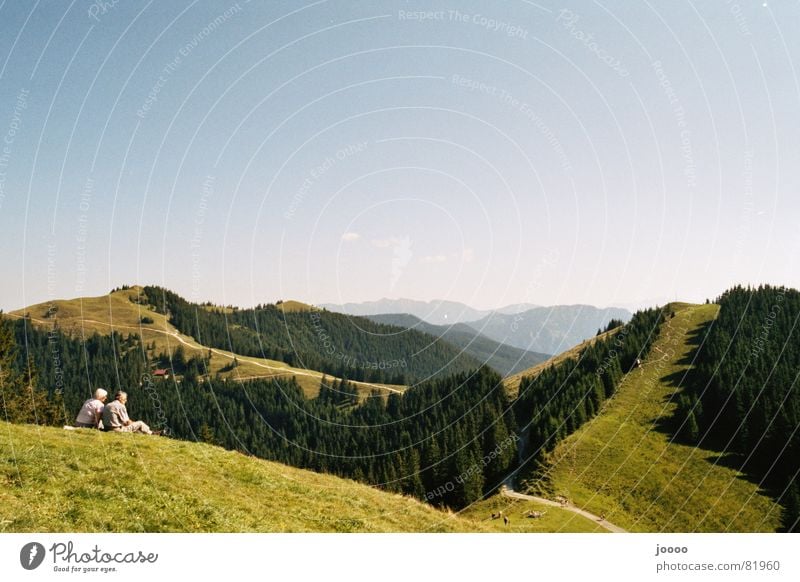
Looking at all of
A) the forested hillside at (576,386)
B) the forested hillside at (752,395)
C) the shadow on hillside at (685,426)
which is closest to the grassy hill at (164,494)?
the forested hillside at (576,386)

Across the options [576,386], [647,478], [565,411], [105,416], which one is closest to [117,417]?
[105,416]

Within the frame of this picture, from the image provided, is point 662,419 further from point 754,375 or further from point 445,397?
point 445,397

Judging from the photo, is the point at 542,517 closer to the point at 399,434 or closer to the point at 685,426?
the point at 685,426

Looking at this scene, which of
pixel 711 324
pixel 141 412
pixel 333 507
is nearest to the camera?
pixel 333 507

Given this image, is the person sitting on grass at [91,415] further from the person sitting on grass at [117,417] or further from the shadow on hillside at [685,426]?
the shadow on hillside at [685,426]

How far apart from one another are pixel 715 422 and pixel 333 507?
117584mm

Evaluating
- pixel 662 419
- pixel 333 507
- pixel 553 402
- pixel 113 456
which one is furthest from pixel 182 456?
pixel 662 419

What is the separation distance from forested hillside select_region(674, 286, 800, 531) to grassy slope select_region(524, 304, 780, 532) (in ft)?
14.6

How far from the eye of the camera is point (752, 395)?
9762 cm

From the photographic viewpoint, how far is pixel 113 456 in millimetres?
19109

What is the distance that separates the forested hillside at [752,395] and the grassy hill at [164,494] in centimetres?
7814

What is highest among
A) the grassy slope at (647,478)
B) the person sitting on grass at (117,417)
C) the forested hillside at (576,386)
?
Result: the person sitting on grass at (117,417)

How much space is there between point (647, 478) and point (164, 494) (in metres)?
94.8
